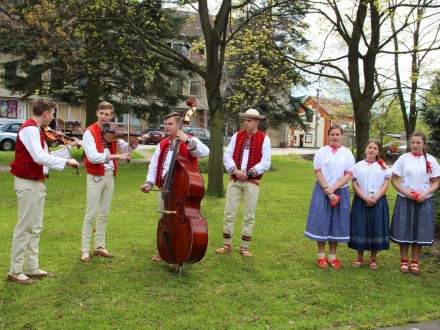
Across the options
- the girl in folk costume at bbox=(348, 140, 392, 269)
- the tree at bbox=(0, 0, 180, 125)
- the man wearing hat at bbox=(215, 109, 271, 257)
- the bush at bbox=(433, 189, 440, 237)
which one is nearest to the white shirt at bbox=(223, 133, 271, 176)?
the man wearing hat at bbox=(215, 109, 271, 257)

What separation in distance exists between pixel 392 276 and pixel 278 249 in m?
1.82

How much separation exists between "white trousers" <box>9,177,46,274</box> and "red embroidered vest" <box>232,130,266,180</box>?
2.68 metres

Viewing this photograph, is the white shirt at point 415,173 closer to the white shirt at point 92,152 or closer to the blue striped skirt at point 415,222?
the blue striped skirt at point 415,222

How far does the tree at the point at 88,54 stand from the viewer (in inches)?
492

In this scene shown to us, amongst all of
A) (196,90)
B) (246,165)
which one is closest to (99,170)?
(246,165)

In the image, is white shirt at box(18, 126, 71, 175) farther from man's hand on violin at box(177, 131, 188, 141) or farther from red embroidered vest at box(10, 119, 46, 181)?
man's hand on violin at box(177, 131, 188, 141)

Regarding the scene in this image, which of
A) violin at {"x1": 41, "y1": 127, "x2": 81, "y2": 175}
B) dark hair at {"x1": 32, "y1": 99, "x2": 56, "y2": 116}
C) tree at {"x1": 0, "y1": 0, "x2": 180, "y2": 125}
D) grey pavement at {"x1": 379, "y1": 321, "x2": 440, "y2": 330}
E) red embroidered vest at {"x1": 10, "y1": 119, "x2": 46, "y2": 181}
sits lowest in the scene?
grey pavement at {"x1": 379, "y1": 321, "x2": 440, "y2": 330}

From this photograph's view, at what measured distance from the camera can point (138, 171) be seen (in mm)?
20219

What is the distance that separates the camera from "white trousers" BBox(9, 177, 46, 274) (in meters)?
5.33

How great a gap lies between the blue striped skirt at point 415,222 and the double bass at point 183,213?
269cm

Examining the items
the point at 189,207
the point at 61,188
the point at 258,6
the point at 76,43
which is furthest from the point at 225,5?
the point at 189,207

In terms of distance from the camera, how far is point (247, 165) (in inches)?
273

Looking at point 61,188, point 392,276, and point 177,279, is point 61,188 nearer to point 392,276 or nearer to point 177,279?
point 177,279

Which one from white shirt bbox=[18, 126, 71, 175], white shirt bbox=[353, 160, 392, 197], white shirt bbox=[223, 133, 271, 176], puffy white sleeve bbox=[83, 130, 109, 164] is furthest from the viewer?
white shirt bbox=[223, 133, 271, 176]
